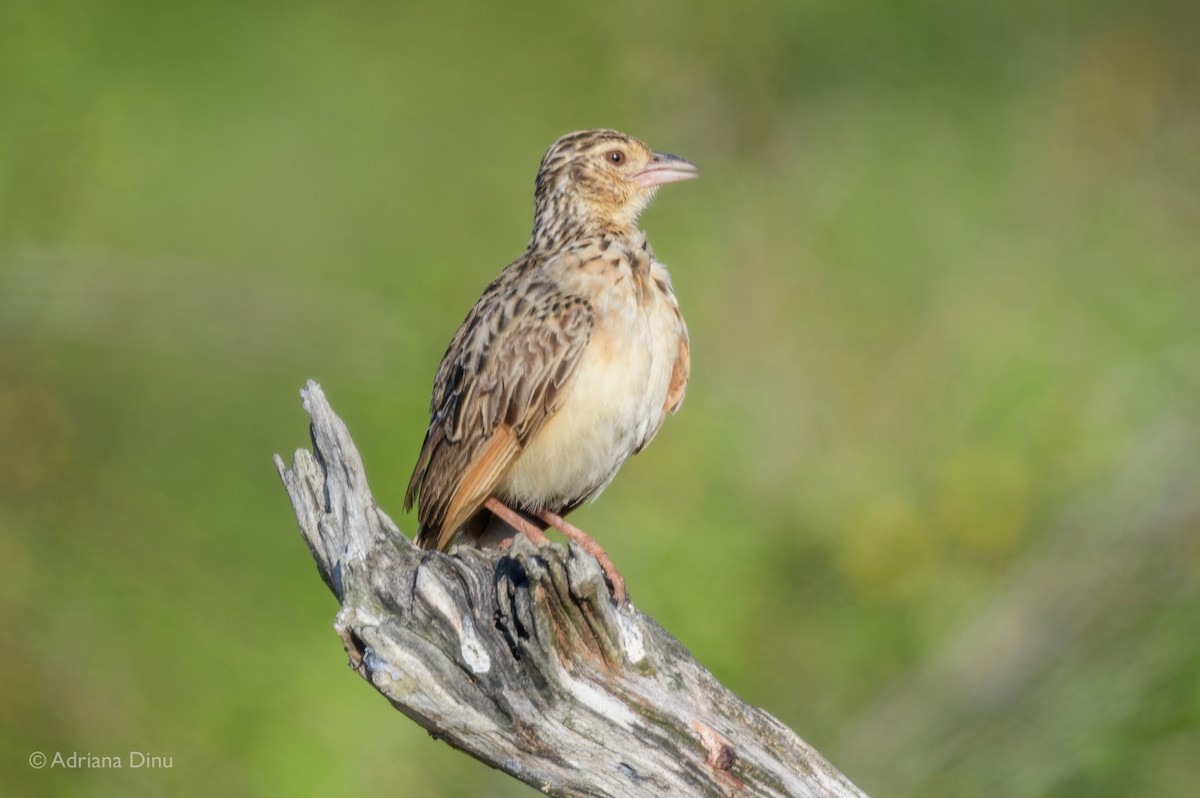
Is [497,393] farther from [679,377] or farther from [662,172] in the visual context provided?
[662,172]

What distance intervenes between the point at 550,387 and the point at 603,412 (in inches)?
8.5

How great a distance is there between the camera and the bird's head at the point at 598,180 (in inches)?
257

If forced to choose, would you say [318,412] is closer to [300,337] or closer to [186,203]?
[300,337]

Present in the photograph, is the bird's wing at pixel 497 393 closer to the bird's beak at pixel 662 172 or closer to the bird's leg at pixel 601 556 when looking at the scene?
the bird's leg at pixel 601 556

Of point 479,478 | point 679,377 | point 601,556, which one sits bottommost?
point 601,556

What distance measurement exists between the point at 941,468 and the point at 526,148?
4.76 m

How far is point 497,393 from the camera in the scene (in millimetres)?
5922

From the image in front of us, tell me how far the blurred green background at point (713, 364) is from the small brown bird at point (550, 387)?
4177mm

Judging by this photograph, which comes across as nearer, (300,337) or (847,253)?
(300,337)

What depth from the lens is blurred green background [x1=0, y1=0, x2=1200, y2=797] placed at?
10250 mm

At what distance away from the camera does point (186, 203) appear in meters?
13.5

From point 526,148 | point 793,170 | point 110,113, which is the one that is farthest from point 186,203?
point 793,170

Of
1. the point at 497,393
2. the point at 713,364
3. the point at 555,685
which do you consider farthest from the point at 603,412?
the point at 713,364

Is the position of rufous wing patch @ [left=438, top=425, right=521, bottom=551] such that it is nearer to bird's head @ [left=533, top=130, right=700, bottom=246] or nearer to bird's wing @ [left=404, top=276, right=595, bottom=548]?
bird's wing @ [left=404, top=276, right=595, bottom=548]
